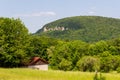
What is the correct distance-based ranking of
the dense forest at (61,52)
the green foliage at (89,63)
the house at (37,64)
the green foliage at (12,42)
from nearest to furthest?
1. the green foliage at (12,42)
2. the dense forest at (61,52)
3. the green foliage at (89,63)
4. the house at (37,64)

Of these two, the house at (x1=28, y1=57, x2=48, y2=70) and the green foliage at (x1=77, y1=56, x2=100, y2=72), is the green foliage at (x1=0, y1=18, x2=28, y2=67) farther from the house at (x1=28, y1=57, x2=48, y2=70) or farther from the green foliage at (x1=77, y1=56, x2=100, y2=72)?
the green foliage at (x1=77, y1=56, x2=100, y2=72)

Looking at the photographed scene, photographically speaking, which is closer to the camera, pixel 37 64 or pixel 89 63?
pixel 89 63

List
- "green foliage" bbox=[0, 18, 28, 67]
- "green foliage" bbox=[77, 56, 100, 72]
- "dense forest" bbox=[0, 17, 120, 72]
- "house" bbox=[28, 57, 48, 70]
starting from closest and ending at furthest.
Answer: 1. "green foliage" bbox=[0, 18, 28, 67]
2. "dense forest" bbox=[0, 17, 120, 72]
3. "green foliage" bbox=[77, 56, 100, 72]
4. "house" bbox=[28, 57, 48, 70]

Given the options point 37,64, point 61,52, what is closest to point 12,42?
point 37,64

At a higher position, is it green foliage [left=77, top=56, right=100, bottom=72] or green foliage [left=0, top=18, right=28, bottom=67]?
green foliage [left=0, top=18, right=28, bottom=67]

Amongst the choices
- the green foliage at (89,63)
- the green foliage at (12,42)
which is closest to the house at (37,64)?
the green foliage at (12,42)

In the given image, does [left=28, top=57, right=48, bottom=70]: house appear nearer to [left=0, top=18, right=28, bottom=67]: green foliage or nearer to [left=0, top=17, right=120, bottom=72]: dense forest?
[left=0, top=17, right=120, bottom=72]: dense forest

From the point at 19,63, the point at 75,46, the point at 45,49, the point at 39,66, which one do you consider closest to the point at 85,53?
the point at 75,46

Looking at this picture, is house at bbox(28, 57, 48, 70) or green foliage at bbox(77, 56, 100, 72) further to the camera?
house at bbox(28, 57, 48, 70)

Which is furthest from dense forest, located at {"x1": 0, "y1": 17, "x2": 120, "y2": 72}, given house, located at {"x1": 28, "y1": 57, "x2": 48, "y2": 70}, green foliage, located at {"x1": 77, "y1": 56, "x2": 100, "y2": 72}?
house, located at {"x1": 28, "y1": 57, "x2": 48, "y2": 70}

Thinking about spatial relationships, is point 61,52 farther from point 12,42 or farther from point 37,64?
point 12,42

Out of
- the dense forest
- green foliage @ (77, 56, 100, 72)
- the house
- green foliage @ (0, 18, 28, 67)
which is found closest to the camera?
green foliage @ (0, 18, 28, 67)

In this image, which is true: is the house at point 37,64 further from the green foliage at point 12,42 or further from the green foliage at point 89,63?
the green foliage at point 89,63

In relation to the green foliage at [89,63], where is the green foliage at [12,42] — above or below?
above
